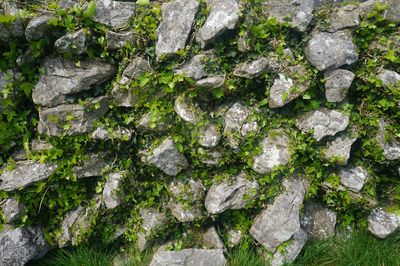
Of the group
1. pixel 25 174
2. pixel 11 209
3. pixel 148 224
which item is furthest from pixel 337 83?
pixel 11 209

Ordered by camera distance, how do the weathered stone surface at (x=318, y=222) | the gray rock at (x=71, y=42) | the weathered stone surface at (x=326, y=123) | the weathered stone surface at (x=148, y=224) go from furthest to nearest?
the weathered stone surface at (x=318, y=222) → the weathered stone surface at (x=148, y=224) → the weathered stone surface at (x=326, y=123) → the gray rock at (x=71, y=42)

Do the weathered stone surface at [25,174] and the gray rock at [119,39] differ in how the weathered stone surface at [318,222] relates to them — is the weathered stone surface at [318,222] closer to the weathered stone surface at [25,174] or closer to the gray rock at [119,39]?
the gray rock at [119,39]

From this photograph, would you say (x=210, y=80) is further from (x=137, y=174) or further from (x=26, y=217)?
(x=26, y=217)

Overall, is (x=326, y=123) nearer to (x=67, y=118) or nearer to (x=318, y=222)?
(x=318, y=222)

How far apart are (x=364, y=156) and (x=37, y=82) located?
4.09 m

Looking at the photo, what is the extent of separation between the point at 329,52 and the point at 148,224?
3018 mm

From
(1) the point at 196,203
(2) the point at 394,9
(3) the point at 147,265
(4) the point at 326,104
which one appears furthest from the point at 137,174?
(2) the point at 394,9

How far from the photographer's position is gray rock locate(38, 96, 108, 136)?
3.82 m

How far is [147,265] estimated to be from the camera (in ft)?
13.4

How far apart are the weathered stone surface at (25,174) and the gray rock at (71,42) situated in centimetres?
137

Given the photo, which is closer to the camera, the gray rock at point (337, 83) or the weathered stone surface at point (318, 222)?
the gray rock at point (337, 83)

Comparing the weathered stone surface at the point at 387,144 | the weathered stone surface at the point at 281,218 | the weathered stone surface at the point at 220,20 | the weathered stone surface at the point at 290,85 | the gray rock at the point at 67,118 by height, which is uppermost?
the weathered stone surface at the point at 220,20

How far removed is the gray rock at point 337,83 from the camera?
378 centimetres

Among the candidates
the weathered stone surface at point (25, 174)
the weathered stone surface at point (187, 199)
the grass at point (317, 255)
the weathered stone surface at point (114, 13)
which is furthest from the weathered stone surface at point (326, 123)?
the weathered stone surface at point (25, 174)
